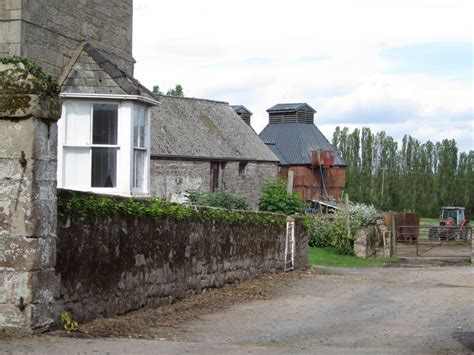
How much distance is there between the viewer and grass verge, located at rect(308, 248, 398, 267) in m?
30.6

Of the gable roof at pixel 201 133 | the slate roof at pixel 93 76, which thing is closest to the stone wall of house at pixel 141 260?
the slate roof at pixel 93 76

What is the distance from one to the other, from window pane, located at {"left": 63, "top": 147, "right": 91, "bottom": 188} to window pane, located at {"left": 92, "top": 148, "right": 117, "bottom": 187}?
0.50ft

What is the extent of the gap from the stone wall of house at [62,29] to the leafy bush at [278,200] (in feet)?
59.3

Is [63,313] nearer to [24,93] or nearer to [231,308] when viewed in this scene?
[24,93]

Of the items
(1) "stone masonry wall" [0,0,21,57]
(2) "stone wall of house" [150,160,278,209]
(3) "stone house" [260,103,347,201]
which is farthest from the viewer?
(3) "stone house" [260,103,347,201]

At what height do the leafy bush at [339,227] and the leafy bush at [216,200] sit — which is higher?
the leafy bush at [216,200]

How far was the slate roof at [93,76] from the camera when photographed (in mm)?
15758

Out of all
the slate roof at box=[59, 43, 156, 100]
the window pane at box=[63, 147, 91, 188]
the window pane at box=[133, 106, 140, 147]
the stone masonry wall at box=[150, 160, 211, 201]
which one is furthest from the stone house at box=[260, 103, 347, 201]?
the window pane at box=[63, 147, 91, 188]

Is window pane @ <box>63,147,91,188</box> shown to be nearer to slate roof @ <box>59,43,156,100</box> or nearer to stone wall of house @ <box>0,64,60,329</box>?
slate roof @ <box>59,43,156,100</box>

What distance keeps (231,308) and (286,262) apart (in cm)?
823

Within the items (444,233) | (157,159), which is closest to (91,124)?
(157,159)

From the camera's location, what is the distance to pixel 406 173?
8650 centimetres

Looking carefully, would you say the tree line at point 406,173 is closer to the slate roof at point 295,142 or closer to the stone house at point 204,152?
the slate roof at point 295,142

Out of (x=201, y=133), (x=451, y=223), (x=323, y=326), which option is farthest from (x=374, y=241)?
(x=323, y=326)
